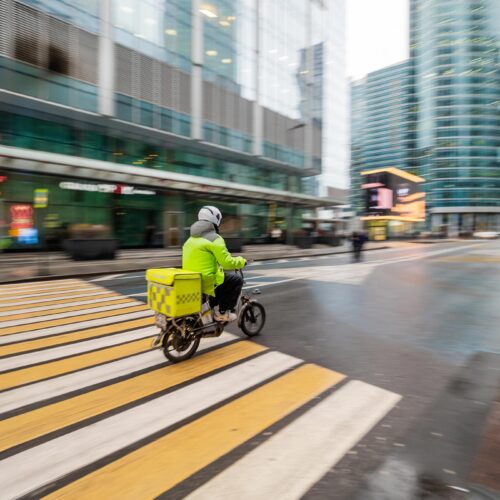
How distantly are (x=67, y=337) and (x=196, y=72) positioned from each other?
1078 inches

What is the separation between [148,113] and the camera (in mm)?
24547

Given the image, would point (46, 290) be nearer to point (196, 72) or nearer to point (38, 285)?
point (38, 285)

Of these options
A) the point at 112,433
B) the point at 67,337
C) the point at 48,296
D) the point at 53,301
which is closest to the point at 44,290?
the point at 48,296

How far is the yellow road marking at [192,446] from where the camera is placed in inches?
87.5

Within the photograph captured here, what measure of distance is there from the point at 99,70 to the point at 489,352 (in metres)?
25.1

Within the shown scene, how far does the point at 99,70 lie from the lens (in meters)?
22.1

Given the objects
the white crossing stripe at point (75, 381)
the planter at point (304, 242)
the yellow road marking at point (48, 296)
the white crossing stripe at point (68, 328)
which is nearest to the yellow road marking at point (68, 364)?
the white crossing stripe at point (75, 381)

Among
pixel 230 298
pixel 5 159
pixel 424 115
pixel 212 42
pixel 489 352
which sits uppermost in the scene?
pixel 424 115

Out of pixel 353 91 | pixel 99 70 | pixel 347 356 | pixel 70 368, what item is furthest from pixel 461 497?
pixel 353 91

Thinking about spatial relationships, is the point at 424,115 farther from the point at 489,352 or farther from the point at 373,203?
the point at 489,352

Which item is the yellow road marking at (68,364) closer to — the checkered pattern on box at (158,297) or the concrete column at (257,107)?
the checkered pattern on box at (158,297)

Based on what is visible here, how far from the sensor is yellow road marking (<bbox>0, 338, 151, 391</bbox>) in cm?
380

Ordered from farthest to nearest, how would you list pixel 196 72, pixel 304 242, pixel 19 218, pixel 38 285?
pixel 304 242
pixel 196 72
pixel 19 218
pixel 38 285

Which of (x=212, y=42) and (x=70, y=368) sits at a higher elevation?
(x=212, y=42)
